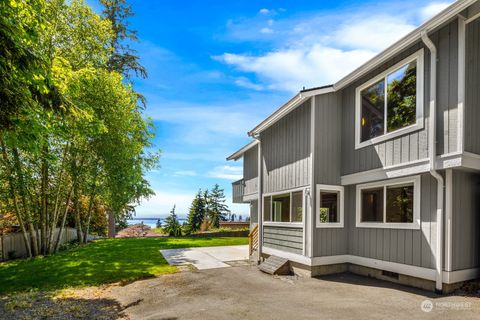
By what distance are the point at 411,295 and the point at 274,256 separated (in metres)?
4.60

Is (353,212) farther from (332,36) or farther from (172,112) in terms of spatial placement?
(172,112)

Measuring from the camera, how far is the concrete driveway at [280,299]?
17.7 feet

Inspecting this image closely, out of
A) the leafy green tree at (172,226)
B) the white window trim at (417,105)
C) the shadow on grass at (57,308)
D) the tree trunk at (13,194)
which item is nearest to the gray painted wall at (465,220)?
the white window trim at (417,105)

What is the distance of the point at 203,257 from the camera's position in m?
12.1

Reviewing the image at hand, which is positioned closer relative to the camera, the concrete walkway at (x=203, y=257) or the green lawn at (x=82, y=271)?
the green lawn at (x=82, y=271)

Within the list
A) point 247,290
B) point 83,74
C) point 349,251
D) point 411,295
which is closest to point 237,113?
point 83,74

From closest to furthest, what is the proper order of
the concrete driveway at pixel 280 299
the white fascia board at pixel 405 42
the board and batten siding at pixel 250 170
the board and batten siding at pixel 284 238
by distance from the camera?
the concrete driveway at pixel 280 299 → the white fascia board at pixel 405 42 → the board and batten siding at pixel 284 238 → the board and batten siding at pixel 250 170

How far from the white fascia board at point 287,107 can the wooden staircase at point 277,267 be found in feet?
15.8

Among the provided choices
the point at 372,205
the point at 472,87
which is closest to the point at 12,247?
the point at 372,205

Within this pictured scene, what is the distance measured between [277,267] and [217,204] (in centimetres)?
2308

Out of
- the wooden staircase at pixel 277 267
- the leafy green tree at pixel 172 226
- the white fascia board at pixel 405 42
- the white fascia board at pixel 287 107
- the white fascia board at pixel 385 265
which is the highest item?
the white fascia board at pixel 405 42

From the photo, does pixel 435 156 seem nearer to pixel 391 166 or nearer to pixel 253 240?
pixel 391 166

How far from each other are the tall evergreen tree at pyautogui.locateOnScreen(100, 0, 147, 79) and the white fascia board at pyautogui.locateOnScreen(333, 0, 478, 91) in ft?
66.9

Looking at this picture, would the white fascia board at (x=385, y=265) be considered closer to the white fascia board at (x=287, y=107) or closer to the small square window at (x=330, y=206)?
the small square window at (x=330, y=206)
